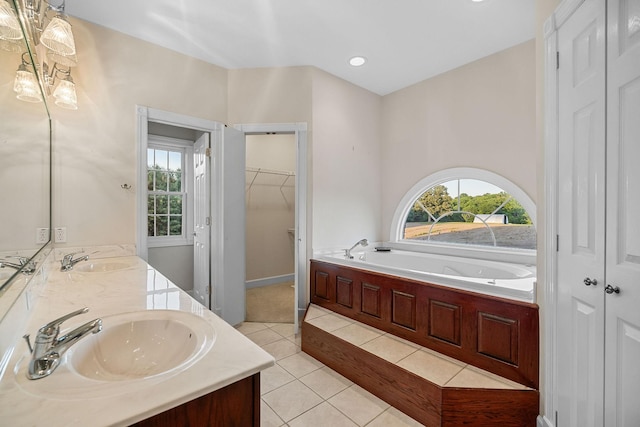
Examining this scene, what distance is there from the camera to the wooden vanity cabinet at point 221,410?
2.07 feet

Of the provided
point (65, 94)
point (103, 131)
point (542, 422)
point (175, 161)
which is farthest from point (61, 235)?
point (542, 422)

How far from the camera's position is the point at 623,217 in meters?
1.06

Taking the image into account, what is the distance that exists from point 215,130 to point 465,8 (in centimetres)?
240

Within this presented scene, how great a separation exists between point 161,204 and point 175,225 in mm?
327

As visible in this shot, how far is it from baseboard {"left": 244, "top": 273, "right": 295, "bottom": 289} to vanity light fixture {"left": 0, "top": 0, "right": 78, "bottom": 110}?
3055mm

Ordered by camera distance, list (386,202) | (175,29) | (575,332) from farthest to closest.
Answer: (386,202) → (175,29) → (575,332)

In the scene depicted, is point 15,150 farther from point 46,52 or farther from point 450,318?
point 450,318

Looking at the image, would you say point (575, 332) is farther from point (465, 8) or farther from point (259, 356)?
point (465, 8)

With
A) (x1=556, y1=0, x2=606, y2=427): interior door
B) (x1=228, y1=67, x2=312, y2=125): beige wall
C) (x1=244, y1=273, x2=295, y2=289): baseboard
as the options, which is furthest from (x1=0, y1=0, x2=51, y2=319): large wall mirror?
(x1=244, y1=273, x2=295, y2=289): baseboard

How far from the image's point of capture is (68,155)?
2.17 m

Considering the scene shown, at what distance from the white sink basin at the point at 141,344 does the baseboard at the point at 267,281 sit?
347 cm

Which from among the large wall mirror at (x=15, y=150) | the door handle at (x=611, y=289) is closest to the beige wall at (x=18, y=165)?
the large wall mirror at (x=15, y=150)

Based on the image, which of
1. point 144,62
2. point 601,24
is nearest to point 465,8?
point 601,24

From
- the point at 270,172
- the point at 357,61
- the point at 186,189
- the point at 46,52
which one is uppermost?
the point at 357,61
